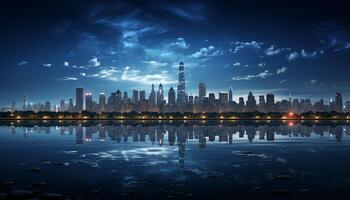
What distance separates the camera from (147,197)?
1906 centimetres

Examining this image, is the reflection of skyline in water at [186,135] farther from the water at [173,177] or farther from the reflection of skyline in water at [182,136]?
the water at [173,177]

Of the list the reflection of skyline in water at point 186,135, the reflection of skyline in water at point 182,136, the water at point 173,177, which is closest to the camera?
the water at point 173,177

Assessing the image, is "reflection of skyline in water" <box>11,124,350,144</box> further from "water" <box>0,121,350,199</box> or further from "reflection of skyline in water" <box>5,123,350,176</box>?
"water" <box>0,121,350,199</box>

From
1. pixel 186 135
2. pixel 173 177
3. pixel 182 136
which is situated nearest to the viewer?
pixel 173 177

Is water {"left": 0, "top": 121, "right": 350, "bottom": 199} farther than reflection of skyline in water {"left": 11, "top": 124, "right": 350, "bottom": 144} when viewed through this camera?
No

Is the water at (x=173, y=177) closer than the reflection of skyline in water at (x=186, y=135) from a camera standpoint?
Yes

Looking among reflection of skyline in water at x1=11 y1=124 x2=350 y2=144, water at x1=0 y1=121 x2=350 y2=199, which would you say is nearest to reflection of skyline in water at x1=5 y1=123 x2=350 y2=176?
reflection of skyline in water at x1=11 y1=124 x2=350 y2=144

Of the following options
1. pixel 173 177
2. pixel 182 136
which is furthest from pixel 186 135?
pixel 173 177

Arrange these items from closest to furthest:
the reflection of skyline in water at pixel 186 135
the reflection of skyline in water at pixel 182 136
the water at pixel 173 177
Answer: the water at pixel 173 177
the reflection of skyline in water at pixel 182 136
the reflection of skyline in water at pixel 186 135

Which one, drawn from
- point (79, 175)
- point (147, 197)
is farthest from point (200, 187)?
point (79, 175)

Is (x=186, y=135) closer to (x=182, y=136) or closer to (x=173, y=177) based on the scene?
(x=182, y=136)

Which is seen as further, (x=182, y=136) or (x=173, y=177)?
(x=182, y=136)

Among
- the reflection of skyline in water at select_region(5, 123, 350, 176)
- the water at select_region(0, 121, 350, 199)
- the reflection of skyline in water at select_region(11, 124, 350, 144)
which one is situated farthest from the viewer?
the reflection of skyline in water at select_region(11, 124, 350, 144)

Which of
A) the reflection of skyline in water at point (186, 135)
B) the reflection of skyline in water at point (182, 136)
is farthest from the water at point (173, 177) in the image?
the reflection of skyline in water at point (186, 135)
